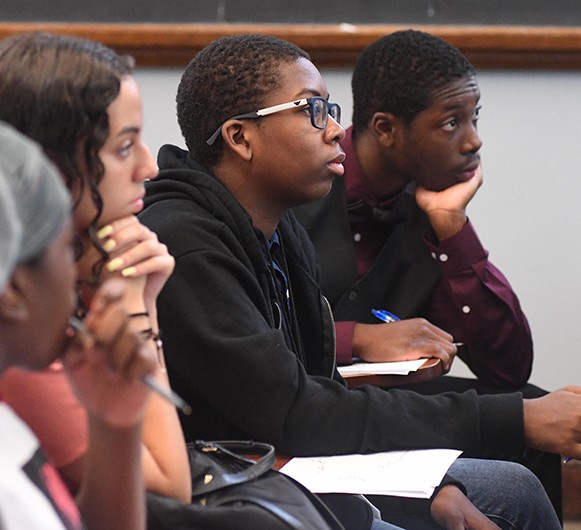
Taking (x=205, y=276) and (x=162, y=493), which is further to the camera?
(x=205, y=276)

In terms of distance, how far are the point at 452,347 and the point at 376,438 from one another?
53cm

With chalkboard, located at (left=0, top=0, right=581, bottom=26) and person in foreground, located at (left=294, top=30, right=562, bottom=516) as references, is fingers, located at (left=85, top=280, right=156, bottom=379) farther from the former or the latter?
chalkboard, located at (left=0, top=0, right=581, bottom=26)

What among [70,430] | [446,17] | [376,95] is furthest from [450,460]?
[446,17]

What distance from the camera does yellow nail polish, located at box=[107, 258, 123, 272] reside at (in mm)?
1293

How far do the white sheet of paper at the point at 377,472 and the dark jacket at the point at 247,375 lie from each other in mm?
23

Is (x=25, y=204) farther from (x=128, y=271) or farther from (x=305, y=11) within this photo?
(x=305, y=11)

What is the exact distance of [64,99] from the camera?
1218 millimetres

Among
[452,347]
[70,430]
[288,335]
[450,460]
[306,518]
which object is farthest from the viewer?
[452,347]

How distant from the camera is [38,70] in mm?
1233

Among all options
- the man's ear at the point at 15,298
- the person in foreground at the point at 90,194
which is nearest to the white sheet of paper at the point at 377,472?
the person in foreground at the point at 90,194

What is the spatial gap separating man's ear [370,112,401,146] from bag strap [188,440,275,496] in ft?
4.29

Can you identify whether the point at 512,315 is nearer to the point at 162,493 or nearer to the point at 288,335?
the point at 288,335

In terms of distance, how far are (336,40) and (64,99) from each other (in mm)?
1940

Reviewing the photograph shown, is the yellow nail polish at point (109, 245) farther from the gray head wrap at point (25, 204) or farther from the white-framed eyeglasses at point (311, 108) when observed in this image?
the white-framed eyeglasses at point (311, 108)
